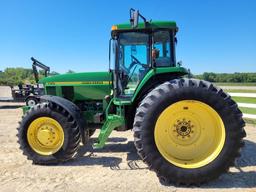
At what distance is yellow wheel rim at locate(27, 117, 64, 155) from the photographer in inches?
227

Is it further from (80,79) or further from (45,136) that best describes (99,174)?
(80,79)

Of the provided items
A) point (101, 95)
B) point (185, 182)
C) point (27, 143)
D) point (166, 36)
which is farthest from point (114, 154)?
point (166, 36)

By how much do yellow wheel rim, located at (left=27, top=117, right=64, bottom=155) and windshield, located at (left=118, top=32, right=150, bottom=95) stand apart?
148cm

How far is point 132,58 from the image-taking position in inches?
232

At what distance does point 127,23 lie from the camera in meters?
5.68

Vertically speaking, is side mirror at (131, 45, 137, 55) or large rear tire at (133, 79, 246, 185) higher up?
side mirror at (131, 45, 137, 55)

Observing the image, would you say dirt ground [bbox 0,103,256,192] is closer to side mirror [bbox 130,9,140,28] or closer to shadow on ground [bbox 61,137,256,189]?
shadow on ground [bbox 61,137,256,189]

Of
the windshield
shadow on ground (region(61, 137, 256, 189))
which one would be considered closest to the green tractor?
the windshield

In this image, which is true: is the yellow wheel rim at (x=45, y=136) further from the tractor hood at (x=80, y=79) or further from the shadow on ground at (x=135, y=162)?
the tractor hood at (x=80, y=79)

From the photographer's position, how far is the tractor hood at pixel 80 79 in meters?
6.60

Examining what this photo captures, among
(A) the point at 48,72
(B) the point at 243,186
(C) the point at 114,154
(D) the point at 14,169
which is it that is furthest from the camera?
(A) the point at 48,72

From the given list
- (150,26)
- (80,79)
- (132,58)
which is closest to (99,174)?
(132,58)

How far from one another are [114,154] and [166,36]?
2711 mm

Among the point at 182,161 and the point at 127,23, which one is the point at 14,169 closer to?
the point at 182,161
